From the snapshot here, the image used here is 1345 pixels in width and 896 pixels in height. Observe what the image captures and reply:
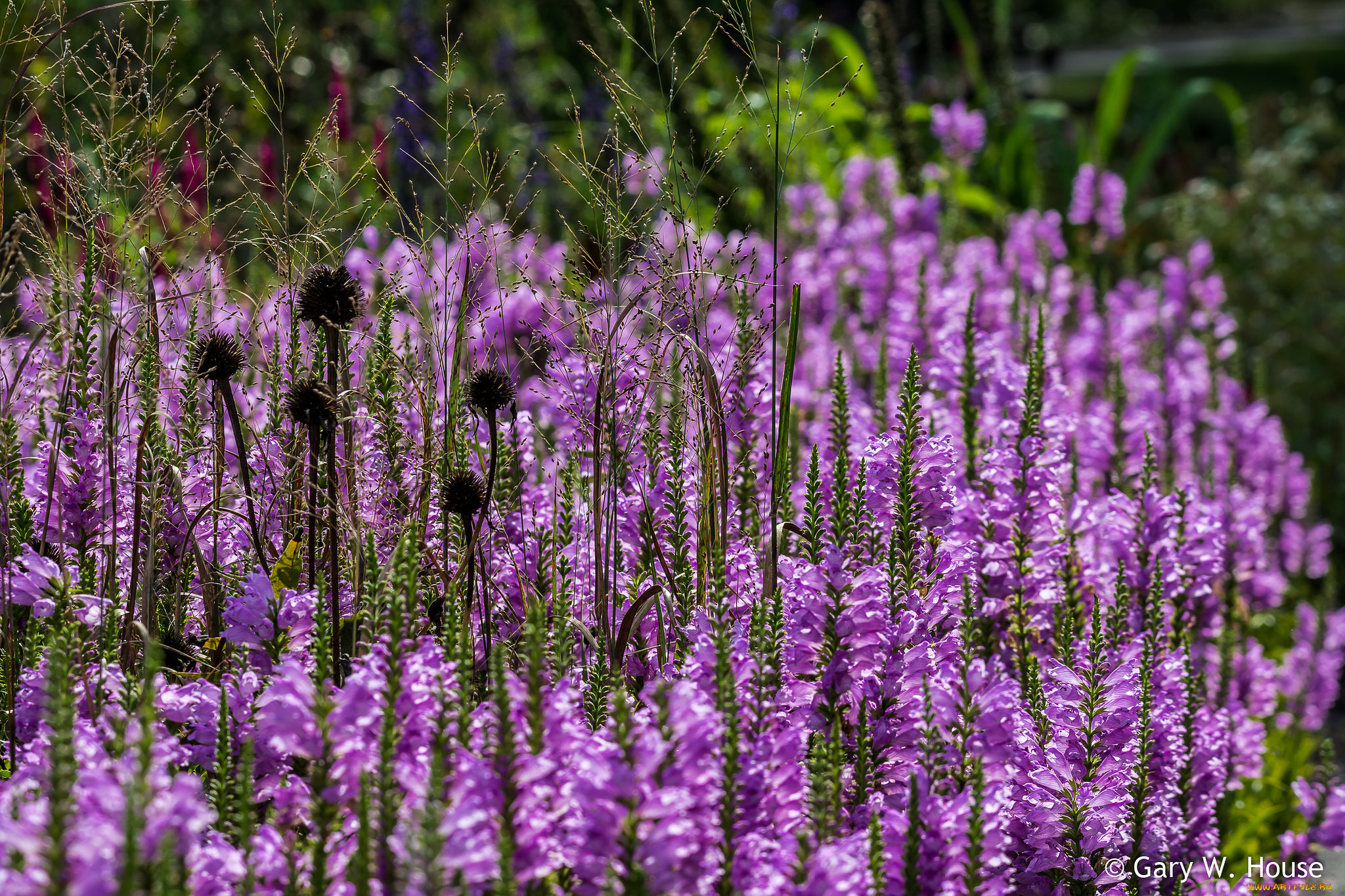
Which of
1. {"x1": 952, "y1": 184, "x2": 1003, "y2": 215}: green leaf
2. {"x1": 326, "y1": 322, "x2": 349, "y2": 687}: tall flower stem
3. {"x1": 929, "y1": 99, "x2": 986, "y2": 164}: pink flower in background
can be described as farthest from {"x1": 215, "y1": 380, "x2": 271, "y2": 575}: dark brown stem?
{"x1": 929, "y1": 99, "x2": 986, "y2": 164}: pink flower in background

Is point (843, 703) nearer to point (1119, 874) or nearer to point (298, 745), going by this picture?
point (1119, 874)

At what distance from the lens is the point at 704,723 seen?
1541mm

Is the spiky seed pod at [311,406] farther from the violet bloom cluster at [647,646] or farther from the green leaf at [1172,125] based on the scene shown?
the green leaf at [1172,125]

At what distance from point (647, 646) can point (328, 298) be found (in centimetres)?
83

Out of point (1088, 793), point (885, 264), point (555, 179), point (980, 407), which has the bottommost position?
point (1088, 793)

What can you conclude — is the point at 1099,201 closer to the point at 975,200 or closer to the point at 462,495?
the point at 975,200

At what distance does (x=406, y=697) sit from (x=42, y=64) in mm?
7171

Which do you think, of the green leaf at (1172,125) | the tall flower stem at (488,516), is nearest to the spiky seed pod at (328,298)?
the tall flower stem at (488,516)

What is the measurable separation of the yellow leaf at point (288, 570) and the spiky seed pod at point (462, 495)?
29cm

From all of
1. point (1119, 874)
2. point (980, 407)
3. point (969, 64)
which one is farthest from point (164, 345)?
point (969, 64)

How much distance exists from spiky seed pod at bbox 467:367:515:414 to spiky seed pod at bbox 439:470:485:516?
127mm

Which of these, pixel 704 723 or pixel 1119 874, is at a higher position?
pixel 704 723

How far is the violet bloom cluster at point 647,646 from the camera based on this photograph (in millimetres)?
1516

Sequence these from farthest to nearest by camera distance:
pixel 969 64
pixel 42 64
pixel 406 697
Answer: pixel 969 64 < pixel 42 64 < pixel 406 697
